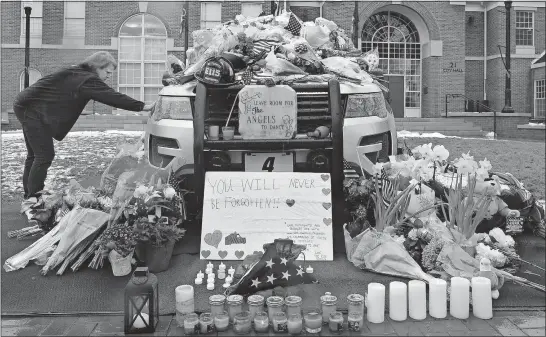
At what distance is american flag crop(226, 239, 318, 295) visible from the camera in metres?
3.37

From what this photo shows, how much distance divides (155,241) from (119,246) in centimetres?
24

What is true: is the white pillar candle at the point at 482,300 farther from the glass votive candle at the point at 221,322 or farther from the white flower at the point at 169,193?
the white flower at the point at 169,193

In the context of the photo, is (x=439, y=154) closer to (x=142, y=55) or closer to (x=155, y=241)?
(x=155, y=241)

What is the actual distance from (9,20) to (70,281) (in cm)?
1677

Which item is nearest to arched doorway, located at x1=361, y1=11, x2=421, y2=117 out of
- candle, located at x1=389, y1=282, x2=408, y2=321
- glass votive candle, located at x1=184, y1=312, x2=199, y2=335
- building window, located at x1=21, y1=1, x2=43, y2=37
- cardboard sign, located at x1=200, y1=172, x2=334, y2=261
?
building window, located at x1=21, y1=1, x2=43, y2=37

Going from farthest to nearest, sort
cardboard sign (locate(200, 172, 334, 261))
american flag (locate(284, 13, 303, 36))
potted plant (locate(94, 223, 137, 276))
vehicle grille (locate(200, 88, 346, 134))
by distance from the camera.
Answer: american flag (locate(284, 13, 303, 36)) < vehicle grille (locate(200, 88, 346, 134)) < cardboard sign (locate(200, 172, 334, 261)) < potted plant (locate(94, 223, 137, 276))

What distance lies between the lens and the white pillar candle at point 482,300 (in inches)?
125

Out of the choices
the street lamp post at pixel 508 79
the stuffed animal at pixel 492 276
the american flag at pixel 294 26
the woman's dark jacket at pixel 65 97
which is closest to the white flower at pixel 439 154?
the stuffed animal at pixel 492 276

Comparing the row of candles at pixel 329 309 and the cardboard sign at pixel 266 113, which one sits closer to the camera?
the row of candles at pixel 329 309

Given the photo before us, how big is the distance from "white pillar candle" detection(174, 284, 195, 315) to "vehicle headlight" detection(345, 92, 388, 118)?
7.30ft

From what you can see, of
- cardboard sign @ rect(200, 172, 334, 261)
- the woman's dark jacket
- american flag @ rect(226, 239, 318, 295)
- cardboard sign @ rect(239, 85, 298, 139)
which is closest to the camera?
american flag @ rect(226, 239, 318, 295)

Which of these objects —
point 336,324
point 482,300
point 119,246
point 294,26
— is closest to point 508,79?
point 294,26

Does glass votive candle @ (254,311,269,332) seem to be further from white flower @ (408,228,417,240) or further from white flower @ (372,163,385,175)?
white flower @ (372,163,385,175)

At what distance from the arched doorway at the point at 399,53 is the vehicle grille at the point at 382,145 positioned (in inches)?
672
